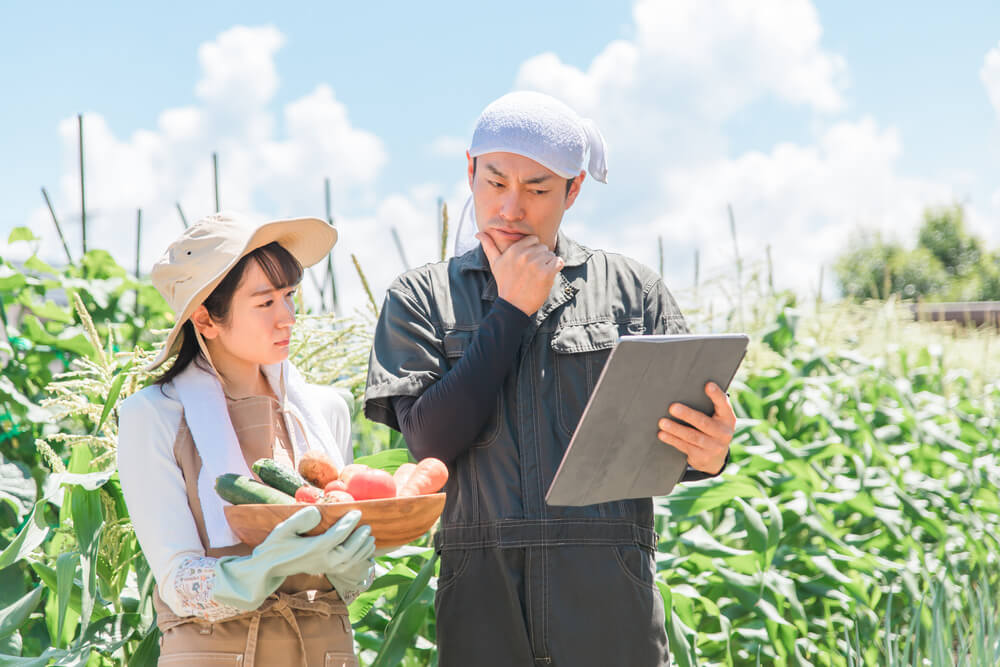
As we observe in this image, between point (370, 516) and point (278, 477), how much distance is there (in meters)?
0.16

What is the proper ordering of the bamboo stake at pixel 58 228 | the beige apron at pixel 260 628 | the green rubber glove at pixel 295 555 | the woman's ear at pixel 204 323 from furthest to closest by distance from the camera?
1. the bamboo stake at pixel 58 228
2. the woman's ear at pixel 204 323
3. the beige apron at pixel 260 628
4. the green rubber glove at pixel 295 555

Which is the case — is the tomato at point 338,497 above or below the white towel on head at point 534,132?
below

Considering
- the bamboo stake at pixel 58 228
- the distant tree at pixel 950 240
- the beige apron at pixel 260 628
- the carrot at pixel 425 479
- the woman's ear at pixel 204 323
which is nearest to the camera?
the carrot at pixel 425 479

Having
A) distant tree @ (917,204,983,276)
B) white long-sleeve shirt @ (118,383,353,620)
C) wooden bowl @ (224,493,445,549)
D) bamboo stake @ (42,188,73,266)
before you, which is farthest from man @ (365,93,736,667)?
distant tree @ (917,204,983,276)

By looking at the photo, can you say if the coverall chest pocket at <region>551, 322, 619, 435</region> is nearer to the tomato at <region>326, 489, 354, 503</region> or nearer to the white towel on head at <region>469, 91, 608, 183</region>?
the white towel on head at <region>469, 91, 608, 183</region>

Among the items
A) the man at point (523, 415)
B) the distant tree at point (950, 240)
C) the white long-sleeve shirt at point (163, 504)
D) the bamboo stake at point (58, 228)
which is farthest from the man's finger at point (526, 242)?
the distant tree at point (950, 240)

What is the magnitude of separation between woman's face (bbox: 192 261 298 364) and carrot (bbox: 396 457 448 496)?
0.33 meters

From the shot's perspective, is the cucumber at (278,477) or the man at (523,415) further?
the man at (523,415)

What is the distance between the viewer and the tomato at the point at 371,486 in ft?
4.09

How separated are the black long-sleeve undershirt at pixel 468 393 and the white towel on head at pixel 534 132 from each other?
0.88 feet

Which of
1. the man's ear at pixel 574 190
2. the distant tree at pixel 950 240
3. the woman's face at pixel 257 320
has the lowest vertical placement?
the woman's face at pixel 257 320

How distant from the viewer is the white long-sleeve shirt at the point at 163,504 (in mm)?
1289

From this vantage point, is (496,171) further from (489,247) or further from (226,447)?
(226,447)

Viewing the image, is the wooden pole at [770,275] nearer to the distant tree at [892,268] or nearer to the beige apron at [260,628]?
the beige apron at [260,628]
